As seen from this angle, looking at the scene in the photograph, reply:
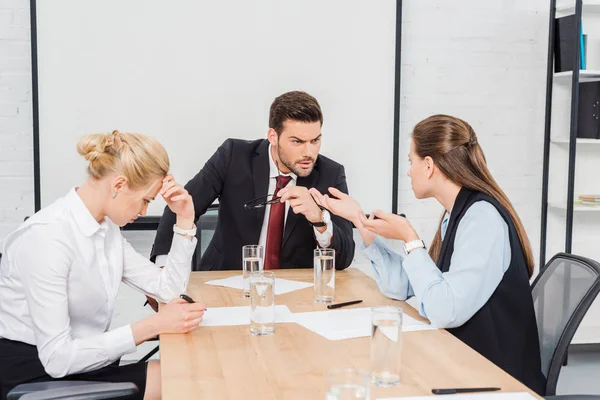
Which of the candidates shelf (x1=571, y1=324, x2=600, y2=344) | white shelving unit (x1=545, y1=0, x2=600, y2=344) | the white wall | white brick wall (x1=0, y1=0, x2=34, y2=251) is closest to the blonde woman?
white brick wall (x1=0, y1=0, x2=34, y2=251)

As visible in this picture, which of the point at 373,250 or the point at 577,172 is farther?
the point at 577,172

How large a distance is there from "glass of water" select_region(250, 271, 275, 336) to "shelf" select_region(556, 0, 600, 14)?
2.74 meters

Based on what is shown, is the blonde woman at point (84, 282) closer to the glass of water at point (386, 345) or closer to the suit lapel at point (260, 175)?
the glass of water at point (386, 345)

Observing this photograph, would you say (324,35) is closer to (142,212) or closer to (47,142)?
(47,142)

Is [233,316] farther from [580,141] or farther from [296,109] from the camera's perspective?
[580,141]

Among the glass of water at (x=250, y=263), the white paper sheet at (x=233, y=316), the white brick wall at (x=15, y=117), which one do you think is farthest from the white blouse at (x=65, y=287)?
the white brick wall at (x=15, y=117)

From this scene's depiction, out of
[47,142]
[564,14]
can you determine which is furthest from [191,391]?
[564,14]

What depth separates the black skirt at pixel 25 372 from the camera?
1.73m

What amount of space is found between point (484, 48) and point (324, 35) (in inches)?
35.0

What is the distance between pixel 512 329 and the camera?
1.79 m

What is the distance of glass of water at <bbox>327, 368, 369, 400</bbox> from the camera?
1062 millimetres

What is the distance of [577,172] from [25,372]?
319cm

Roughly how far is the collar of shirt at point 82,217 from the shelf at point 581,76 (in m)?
2.73

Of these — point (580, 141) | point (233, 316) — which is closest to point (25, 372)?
point (233, 316)
